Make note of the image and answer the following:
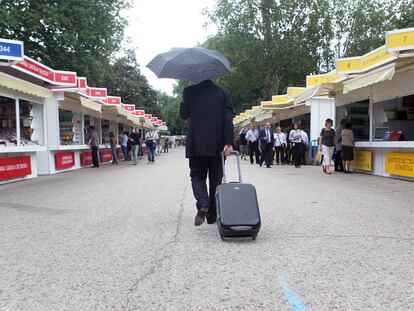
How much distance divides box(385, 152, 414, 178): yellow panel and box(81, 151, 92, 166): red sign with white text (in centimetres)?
1241

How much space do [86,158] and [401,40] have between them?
14258 mm

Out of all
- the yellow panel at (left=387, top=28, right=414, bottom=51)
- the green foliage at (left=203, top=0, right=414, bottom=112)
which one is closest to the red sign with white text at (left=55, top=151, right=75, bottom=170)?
the yellow panel at (left=387, top=28, right=414, bottom=51)

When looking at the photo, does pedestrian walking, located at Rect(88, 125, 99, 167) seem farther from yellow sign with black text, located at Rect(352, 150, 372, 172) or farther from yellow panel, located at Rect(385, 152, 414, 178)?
yellow panel, located at Rect(385, 152, 414, 178)

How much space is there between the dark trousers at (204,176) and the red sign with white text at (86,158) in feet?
47.7

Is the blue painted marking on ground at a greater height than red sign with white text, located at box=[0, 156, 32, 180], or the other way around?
red sign with white text, located at box=[0, 156, 32, 180]

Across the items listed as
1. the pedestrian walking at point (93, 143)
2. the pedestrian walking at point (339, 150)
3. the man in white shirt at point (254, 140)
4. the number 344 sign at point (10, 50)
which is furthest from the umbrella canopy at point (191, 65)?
the pedestrian walking at point (93, 143)

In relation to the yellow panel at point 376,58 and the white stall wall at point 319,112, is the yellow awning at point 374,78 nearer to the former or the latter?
the yellow panel at point 376,58

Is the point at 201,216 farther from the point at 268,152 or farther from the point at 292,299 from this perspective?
the point at 268,152

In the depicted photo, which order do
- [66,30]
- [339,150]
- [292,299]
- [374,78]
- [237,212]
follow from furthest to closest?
[66,30]
[339,150]
[374,78]
[237,212]
[292,299]

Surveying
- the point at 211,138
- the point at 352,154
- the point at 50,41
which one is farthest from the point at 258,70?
the point at 211,138

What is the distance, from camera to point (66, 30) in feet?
77.6

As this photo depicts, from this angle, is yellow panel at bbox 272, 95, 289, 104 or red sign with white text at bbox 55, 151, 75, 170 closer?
red sign with white text at bbox 55, 151, 75, 170

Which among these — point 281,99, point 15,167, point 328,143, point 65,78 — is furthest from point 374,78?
point 281,99

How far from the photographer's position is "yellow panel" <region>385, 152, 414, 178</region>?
35.3 feet
